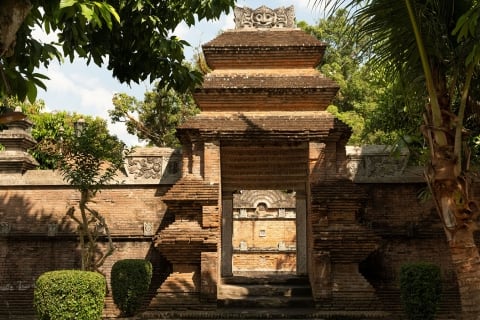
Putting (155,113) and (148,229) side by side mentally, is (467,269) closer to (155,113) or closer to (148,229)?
(148,229)

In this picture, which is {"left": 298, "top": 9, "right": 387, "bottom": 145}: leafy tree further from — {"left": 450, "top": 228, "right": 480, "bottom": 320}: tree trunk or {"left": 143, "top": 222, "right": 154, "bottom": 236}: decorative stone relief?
{"left": 450, "top": 228, "right": 480, "bottom": 320}: tree trunk

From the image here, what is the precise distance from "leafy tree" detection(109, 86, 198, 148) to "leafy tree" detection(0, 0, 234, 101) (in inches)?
777

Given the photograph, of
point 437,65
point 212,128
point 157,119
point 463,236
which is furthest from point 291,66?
point 157,119

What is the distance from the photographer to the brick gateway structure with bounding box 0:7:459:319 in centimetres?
1108

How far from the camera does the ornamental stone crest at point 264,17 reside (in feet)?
45.1

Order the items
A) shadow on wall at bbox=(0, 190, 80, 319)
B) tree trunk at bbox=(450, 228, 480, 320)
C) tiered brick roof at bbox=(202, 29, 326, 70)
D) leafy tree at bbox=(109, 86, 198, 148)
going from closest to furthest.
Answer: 1. tree trunk at bbox=(450, 228, 480, 320)
2. tiered brick roof at bbox=(202, 29, 326, 70)
3. shadow on wall at bbox=(0, 190, 80, 319)
4. leafy tree at bbox=(109, 86, 198, 148)

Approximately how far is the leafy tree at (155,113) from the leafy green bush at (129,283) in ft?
50.9

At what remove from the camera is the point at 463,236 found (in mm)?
5605

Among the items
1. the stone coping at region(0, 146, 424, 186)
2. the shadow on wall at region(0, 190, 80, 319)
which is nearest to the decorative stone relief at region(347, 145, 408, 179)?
the stone coping at region(0, 146, 424, 186)

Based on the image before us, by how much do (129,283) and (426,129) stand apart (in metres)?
7.39

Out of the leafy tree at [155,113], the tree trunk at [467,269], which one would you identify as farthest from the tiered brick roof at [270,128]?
the leafy tree at [155,113]

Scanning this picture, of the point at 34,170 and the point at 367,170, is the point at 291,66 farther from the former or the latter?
the point at 34,170

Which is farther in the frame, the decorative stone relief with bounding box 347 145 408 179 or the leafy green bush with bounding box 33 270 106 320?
the decorative stone relief with bounding box 347 145 408 179

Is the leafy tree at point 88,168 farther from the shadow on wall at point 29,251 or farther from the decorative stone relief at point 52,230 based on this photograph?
the decorative stone relief at point 52,230
